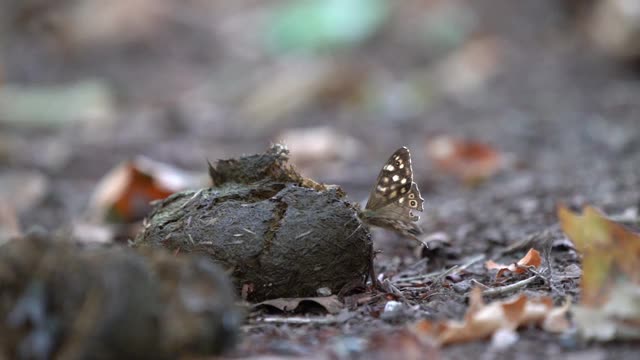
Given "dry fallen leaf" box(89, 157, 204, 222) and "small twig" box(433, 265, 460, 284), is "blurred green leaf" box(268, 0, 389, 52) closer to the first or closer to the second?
"dry fallen leaf" box(89, 157, 204, 222)

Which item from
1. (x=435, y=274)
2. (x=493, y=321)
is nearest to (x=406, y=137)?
(x=435, y=274)

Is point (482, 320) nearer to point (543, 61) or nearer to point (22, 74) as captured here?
point (543, 61)

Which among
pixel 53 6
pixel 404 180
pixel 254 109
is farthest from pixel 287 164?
pixel 53 6

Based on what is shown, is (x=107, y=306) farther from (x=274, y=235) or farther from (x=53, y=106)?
(x=53, y=106)

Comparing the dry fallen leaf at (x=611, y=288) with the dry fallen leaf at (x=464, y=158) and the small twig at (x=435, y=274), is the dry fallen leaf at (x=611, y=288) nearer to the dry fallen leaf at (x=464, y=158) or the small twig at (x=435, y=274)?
the small twig at (x=435, y=274)

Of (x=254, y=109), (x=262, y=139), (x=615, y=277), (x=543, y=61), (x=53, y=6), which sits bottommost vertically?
(x=615, y=277)

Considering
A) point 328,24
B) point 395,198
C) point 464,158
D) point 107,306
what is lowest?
point 107,306
